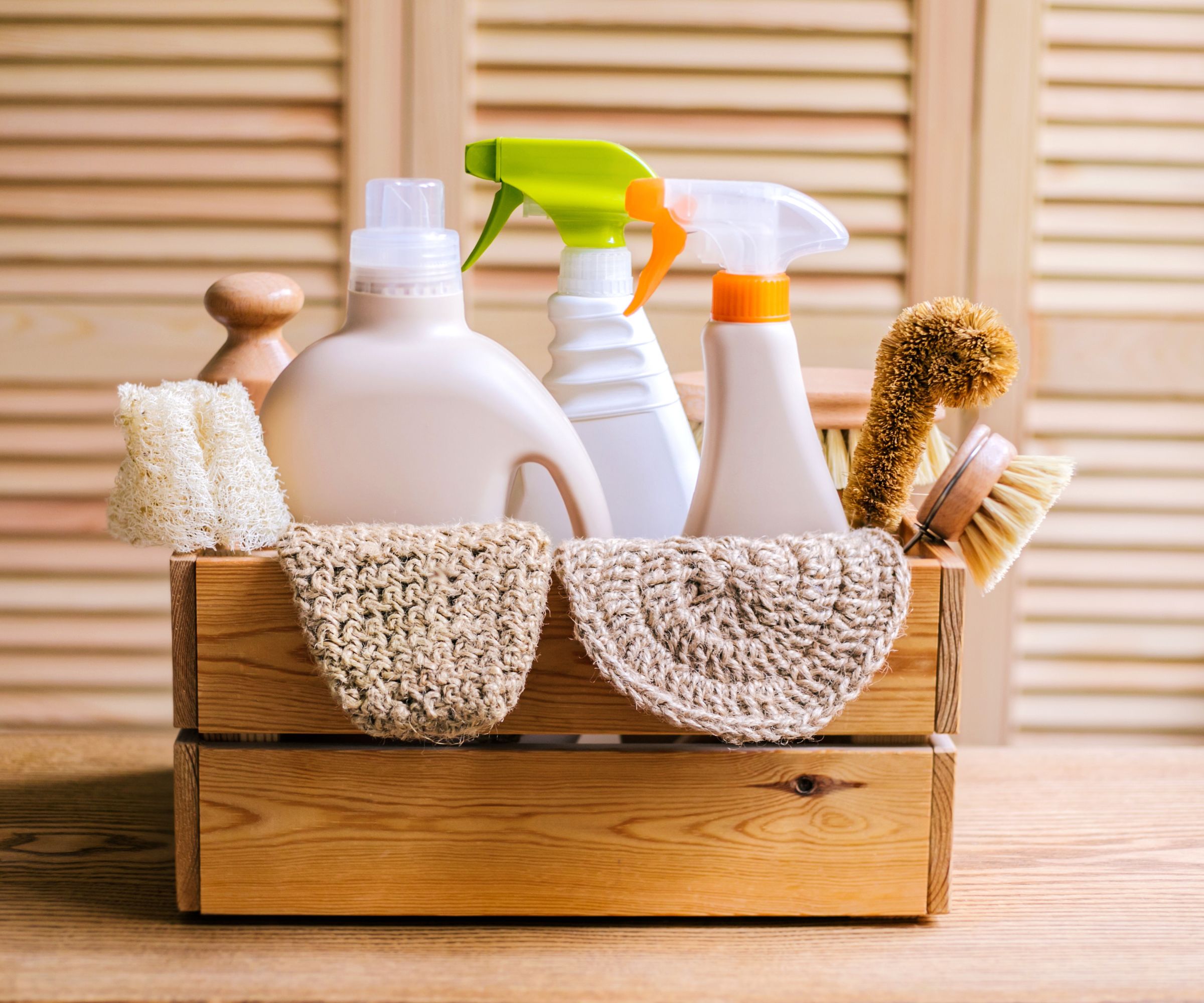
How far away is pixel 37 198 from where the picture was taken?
0.78m

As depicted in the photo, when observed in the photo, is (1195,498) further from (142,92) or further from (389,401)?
(142,92)

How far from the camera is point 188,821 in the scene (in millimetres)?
430

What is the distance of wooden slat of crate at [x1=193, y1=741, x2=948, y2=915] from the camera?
429mm

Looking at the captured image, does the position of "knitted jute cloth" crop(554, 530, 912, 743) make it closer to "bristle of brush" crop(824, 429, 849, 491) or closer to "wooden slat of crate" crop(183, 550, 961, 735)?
"wooden slat of crate" crop(183, 550, 961, 735)

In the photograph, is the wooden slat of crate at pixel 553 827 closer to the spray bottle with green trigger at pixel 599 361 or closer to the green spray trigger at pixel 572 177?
the spray bottle with green trigger at pixel 599 361

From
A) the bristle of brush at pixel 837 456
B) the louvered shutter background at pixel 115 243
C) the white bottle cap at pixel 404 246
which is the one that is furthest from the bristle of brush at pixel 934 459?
the louvered shutter background at pixel 115 243

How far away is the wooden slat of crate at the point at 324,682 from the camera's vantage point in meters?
0.42

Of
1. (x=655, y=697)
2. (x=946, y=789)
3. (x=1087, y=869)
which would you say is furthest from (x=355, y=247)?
(x=1087, y=869)

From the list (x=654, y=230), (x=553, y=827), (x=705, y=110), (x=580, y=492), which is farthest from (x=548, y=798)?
(x=705, y=110)

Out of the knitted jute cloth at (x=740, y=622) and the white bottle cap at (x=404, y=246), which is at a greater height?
the white bottle cap at (x=404, y=246)

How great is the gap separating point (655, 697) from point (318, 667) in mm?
119

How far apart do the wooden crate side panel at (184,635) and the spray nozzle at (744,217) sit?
21 cm

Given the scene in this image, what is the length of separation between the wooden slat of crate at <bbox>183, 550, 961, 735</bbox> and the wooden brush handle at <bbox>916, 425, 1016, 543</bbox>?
0.05 ft

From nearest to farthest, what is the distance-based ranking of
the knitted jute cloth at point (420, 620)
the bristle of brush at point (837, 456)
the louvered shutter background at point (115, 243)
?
the knitted jute cloth at point (420, 620), the bristle of brush at point (837, 456), the louvered shutter background at point (115, 243)
